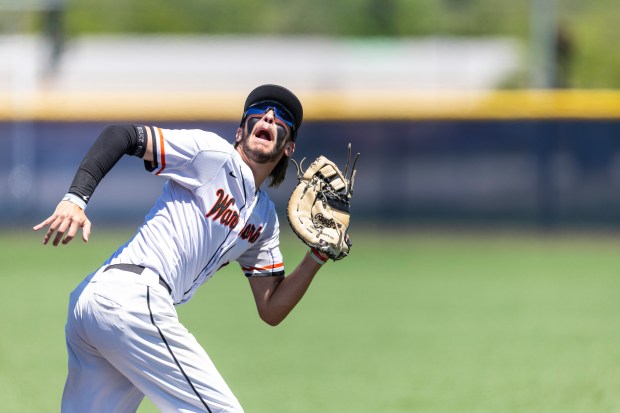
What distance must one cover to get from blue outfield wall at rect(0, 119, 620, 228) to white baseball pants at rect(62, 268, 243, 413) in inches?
491

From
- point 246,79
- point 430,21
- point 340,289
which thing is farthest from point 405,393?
point 430,21

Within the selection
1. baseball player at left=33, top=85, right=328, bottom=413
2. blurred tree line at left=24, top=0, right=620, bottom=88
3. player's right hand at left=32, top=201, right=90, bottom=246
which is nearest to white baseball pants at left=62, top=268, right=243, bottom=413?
baseball player at left=33, top=85, right=328, bottom=413

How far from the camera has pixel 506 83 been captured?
30.9 m

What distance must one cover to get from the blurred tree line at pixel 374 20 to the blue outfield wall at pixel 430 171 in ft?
47.5

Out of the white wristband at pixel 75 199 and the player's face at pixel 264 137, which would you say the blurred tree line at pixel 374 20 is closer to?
the player's face at pixel 264 137

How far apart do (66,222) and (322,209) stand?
3.72 ft

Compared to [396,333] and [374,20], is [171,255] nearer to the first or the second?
[396,333]

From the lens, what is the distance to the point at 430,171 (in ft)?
53.9

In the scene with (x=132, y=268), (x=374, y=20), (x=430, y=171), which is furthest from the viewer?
(x=374, y=20)

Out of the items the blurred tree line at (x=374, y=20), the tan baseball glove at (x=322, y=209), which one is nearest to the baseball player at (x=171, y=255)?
the tan baseball glove at (x=322, y=209)

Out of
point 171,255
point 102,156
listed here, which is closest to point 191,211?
point 171,255

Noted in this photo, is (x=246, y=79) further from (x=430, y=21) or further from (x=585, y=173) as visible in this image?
(x=585, y=173)

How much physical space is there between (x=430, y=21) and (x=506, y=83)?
1718 centimetres

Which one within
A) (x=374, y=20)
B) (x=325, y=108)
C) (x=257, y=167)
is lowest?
(x=257, y=167)
